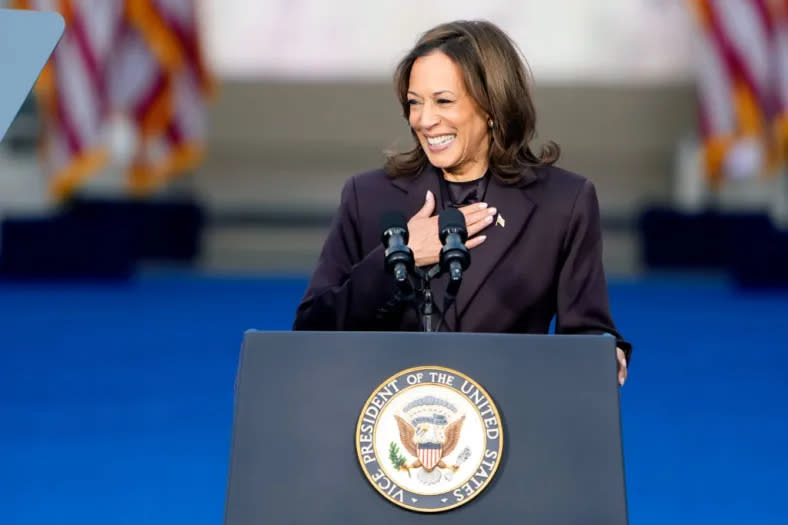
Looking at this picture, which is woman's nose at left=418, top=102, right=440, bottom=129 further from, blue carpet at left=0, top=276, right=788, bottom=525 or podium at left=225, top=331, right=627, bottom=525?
blue carpet at left=0, top=276, right=788, bottom=525

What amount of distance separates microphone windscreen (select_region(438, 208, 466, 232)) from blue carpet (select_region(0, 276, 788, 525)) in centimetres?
182

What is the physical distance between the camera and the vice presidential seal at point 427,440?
6.93ft

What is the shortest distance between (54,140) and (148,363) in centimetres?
558

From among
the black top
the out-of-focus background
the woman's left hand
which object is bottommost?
the woman's left hand

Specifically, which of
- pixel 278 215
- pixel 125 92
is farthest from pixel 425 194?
pixel 278 215

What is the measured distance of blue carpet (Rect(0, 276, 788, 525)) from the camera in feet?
13.7

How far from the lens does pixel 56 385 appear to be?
6.39 meters

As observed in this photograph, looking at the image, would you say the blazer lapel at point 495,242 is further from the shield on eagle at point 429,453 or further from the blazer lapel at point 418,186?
the shield on eagle at point 429,453

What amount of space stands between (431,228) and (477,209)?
0.54ft

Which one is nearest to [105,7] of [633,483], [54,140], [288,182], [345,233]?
[54,140]

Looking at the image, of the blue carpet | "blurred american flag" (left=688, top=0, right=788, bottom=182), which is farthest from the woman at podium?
"blurred american flag" (left=688, top=0, right=788, bottom=182)

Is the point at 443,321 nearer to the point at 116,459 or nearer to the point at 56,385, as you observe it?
the point at 116,459

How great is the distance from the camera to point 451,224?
225 cm

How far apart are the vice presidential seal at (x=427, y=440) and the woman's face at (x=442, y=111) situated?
588 millimetres
